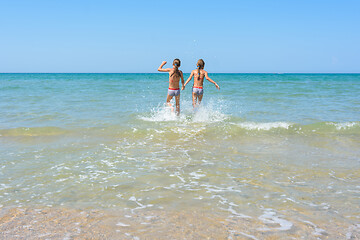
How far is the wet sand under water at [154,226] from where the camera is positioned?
8.97ft

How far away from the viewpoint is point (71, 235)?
8.98 ft

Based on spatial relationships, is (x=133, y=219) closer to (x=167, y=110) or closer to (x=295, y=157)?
(x=295, y=157)

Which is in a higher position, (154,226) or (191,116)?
(191,116)

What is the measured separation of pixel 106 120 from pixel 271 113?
20.1ft

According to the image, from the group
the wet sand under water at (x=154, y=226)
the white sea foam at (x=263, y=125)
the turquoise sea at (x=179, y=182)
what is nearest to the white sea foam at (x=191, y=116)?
the white sea foam at (x=263, y=125)

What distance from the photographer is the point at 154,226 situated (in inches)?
114

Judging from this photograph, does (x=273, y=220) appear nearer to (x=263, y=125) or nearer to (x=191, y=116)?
(x=263, y=125)

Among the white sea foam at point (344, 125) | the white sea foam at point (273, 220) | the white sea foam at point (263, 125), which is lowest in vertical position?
the white sea foam at point (273, 220)

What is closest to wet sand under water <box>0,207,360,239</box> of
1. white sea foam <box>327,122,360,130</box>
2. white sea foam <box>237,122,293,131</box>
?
white sea foam <box>237,122,293,131</box>

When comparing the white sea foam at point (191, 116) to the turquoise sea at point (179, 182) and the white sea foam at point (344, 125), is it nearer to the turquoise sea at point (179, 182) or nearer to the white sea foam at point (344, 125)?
the turquoise sea at point (179, 182)

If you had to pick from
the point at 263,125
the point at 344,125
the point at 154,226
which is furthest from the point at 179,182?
the point at 344,125

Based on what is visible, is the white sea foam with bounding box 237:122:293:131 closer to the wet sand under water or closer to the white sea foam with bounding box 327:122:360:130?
the white sea foam with bounding box 327:122:360:130

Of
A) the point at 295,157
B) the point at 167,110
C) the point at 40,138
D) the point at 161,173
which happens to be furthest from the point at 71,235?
the point at 167,110

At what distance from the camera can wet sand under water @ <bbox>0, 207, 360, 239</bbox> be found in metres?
2.73
